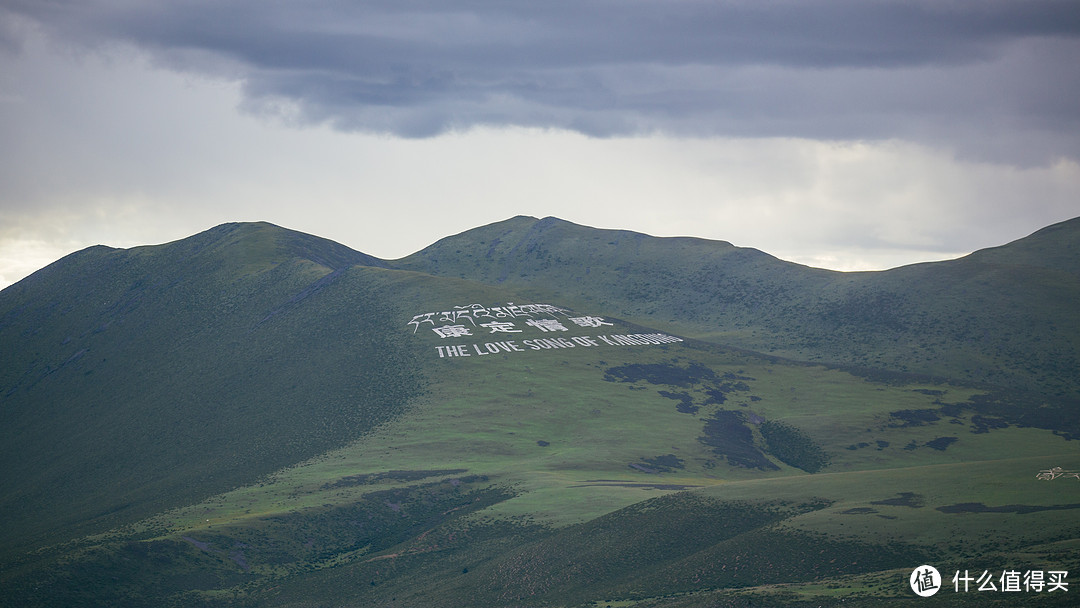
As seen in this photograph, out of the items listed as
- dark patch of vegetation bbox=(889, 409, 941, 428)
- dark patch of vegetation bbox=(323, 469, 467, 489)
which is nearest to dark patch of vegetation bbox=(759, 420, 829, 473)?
dark patch of vegetation bbox=(889, 409, 941, 428)

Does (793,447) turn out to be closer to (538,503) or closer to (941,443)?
(941,443)

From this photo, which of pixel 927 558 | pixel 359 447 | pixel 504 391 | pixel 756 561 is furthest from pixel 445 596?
pixel 504 391

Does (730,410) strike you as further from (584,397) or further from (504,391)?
(504,391)

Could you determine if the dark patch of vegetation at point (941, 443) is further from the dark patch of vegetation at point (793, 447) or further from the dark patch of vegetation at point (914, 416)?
the dark patch of vegetation at point (793, 447)

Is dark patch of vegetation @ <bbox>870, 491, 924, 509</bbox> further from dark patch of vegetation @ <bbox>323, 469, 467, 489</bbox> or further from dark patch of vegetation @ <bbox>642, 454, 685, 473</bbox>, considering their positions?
dark patch of vegetation @ <bbox>323, 469, 467, 489</bbox>

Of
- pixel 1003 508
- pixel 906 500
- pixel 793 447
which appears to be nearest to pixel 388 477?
pixel 793 447

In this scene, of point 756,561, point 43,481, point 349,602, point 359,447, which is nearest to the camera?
point 756,561
